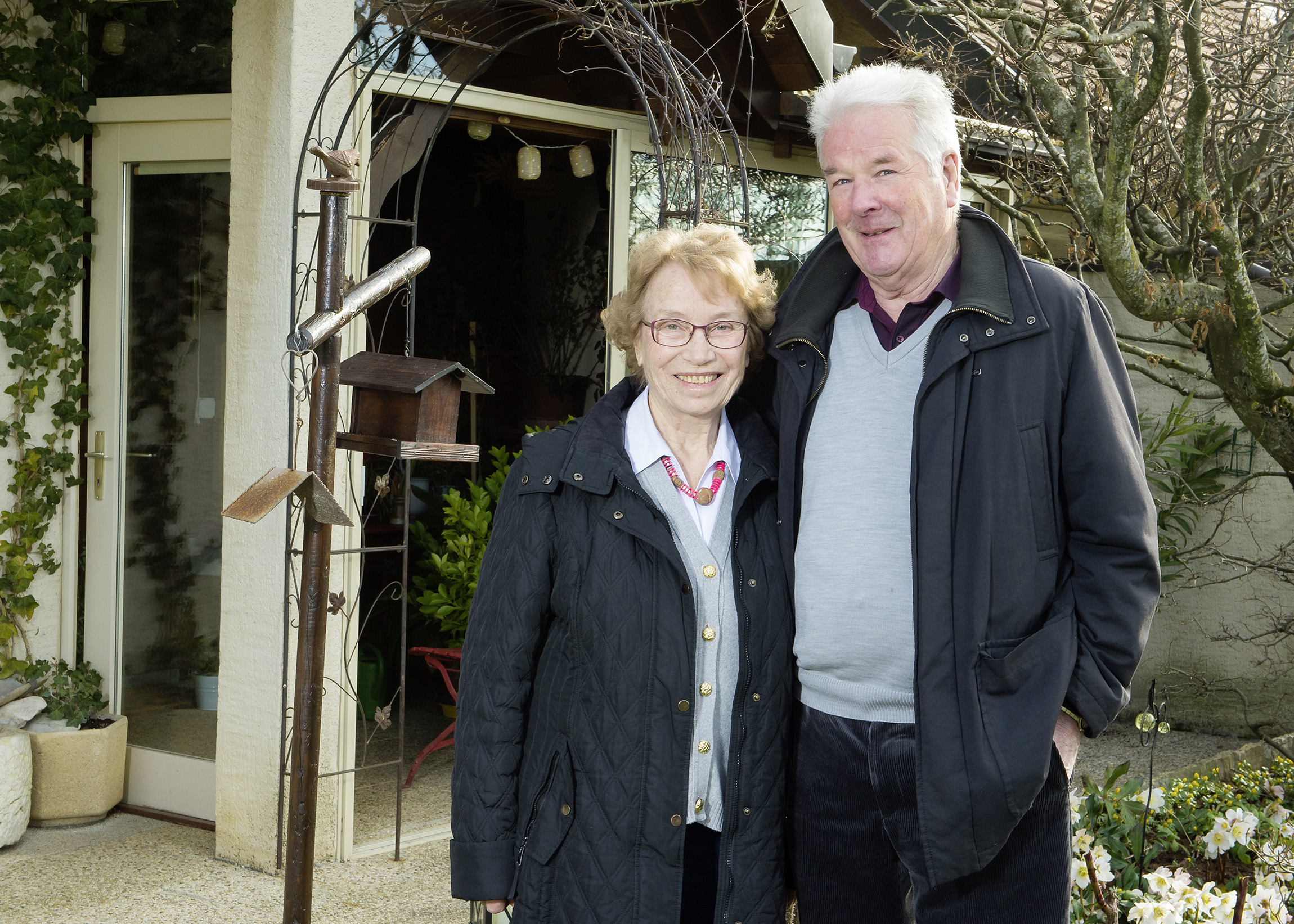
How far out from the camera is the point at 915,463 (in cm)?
182

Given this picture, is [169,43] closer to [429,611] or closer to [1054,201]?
[429,611]

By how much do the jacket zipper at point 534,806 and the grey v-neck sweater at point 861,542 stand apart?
0.47 meters

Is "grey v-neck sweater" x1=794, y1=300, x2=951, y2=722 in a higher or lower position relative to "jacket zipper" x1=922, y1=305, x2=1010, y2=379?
lower

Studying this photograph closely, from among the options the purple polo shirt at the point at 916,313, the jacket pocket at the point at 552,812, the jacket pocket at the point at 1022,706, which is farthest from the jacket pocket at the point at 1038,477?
the jacket pocket at the point at 552,812

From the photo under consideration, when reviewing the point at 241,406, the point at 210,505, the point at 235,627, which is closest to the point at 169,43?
the point at 241,406

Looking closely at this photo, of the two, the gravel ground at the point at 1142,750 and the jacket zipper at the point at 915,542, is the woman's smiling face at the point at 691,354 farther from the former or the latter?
the gravel ground at the point at 1142,750

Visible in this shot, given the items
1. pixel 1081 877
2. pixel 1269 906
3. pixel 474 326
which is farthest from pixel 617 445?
pixel 474 326

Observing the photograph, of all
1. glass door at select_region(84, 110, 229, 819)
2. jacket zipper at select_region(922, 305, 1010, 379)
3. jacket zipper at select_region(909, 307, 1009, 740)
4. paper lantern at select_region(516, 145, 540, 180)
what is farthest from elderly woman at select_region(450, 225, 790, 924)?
paper lantern at select_region(516, 145, 540, 180)

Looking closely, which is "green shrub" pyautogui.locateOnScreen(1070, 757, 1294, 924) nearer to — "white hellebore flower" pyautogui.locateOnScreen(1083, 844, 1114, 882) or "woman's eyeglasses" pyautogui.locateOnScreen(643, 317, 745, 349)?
"white hellebore flower" pyautogui.locateOnScreen(1083, 844, 1114, 882)

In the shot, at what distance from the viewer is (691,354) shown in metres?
2.00

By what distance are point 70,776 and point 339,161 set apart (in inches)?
122

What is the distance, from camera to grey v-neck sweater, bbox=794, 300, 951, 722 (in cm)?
187

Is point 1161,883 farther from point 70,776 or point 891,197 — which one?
point 70,776

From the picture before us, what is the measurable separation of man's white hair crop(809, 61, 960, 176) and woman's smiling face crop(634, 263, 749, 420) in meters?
0.40
